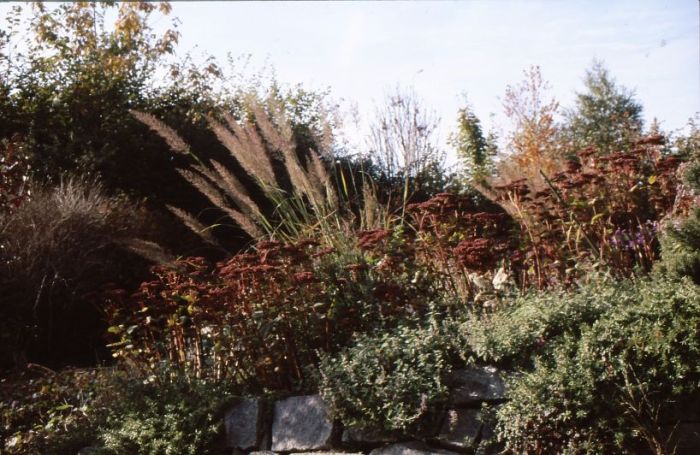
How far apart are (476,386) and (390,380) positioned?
1.52ft

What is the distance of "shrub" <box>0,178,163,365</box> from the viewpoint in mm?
6629

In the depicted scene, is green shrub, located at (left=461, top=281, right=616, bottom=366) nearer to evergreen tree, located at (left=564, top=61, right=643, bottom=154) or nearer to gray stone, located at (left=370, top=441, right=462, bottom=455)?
gray stone, located at (left=370, top=441, right=462, bottom=455)

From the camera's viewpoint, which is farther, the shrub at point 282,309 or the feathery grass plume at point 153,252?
the feathery grass plume at point 153,252

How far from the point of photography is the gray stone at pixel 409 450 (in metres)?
3.90

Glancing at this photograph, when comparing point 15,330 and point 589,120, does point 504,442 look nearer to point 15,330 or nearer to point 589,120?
point 15,330

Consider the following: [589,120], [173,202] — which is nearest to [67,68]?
[173,202]

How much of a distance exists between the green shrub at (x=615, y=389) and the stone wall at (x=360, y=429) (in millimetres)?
211

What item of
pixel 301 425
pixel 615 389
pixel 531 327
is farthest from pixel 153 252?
pixel 615 389

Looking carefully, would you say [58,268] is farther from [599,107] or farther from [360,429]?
[599,107]

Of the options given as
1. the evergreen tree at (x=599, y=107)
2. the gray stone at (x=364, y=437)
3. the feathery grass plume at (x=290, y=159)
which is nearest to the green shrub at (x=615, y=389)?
the gray stone at (x=364, y=437)

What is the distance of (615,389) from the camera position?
3.65m

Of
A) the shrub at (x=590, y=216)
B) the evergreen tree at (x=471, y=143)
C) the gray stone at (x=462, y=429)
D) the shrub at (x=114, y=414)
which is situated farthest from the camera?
the evergreen tree at (x=471, y=143)

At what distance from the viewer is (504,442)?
3848mm

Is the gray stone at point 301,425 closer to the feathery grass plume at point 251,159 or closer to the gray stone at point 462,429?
the gray stone at point 462,429
